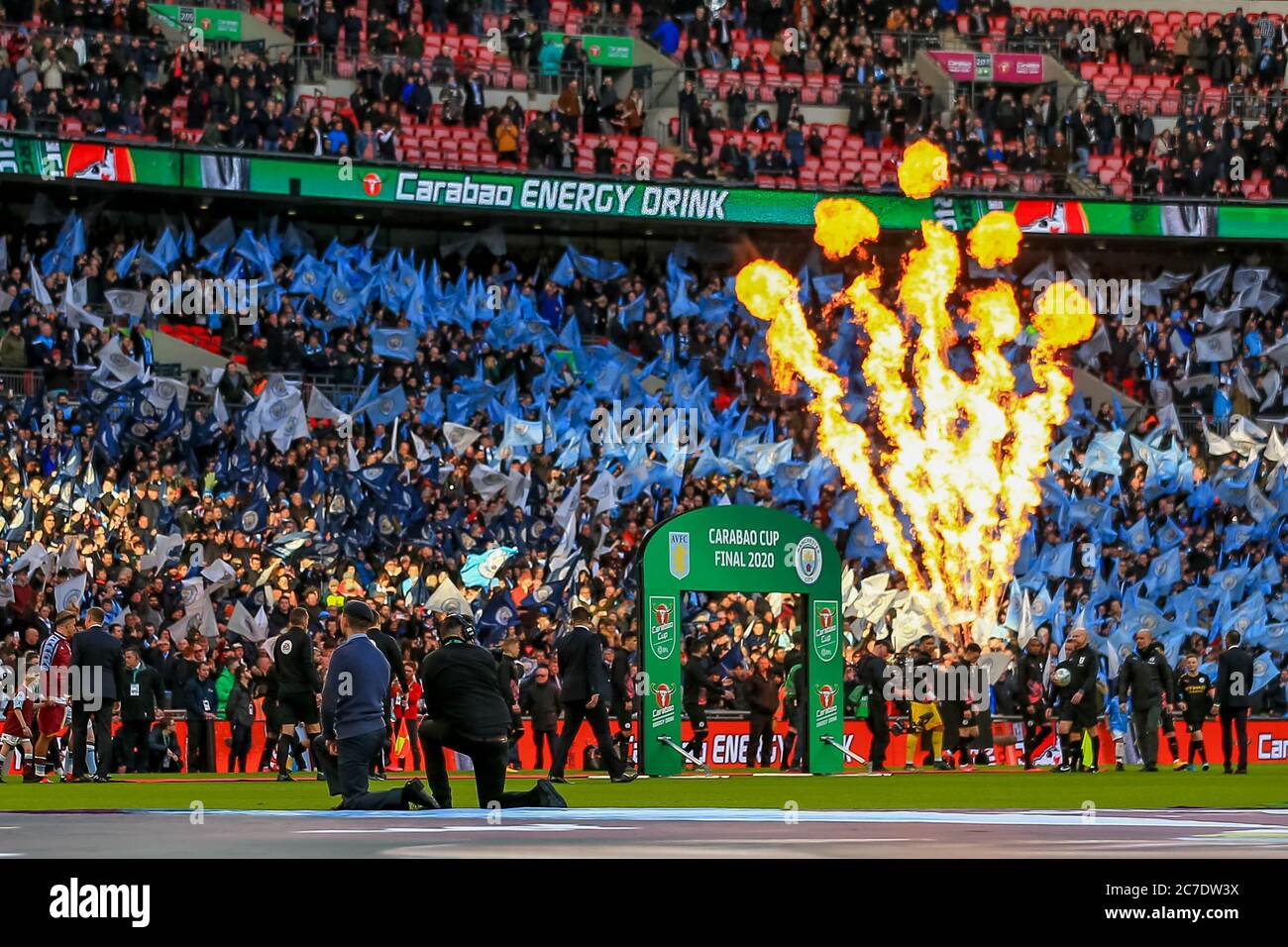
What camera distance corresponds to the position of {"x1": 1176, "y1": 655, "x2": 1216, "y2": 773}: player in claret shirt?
31.4 m

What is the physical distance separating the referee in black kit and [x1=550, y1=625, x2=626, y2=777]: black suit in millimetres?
5536

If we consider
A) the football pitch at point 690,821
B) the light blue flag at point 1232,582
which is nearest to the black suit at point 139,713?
the football pitch at point 690,821

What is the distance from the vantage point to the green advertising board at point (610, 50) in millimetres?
49781

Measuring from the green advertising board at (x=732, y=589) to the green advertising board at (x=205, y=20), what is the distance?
72.7ft

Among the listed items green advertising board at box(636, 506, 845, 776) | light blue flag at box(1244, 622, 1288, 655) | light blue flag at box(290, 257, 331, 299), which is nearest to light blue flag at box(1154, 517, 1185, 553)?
light blue flag at box(1244, 622, 1288, 655)

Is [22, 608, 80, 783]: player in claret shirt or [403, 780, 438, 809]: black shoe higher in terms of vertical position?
[22, 608, 80, 783]: player in claret shirt

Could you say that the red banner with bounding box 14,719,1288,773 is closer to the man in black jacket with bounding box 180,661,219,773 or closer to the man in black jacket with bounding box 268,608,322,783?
the man in black jacket with bounding box 180,661,219,773

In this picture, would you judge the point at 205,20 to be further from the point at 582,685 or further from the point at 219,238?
the point at 582,685

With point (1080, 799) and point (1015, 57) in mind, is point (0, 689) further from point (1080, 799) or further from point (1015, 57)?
point (1015, 57)

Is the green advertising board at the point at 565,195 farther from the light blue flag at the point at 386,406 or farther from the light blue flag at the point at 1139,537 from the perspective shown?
the light blue flag at the point at 1139,537

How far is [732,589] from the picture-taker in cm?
2805

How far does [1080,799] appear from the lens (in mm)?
21016

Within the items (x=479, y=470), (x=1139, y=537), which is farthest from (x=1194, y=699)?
(x=479, y=470)

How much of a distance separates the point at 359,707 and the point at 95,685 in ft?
27.1
